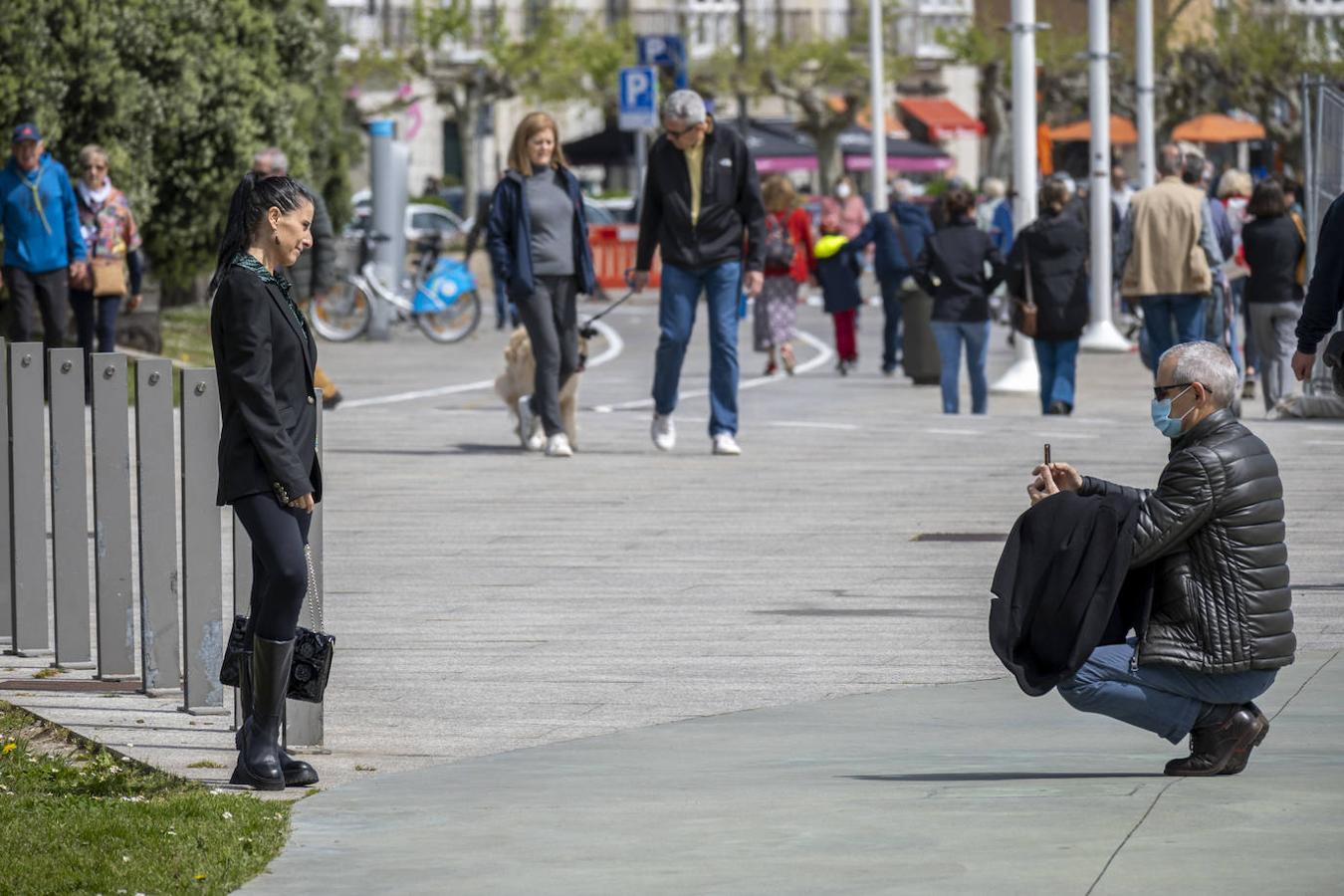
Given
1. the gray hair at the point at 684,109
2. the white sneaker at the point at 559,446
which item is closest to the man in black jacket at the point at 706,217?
the gray hair at the point at 684,109

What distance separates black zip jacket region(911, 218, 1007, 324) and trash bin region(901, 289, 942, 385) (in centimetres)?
234

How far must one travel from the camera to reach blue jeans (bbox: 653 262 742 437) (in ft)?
49.0

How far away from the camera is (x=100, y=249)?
18.3 metres

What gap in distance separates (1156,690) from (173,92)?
18.6 m

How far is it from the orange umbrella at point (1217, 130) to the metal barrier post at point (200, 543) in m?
53.7

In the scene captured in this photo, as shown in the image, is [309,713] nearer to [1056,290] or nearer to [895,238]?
[1056,290]

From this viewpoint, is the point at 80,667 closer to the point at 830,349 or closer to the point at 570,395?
the point at 570,395

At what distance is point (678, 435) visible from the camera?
17.0 metres

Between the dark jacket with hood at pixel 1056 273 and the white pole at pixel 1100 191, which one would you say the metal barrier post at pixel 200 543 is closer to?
the dark jacket with hood at pixel 1056 273

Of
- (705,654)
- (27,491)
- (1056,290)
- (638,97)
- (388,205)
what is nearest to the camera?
(27,491)

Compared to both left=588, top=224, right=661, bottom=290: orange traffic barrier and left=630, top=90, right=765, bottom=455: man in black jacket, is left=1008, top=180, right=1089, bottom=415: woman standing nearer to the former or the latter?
left=630, top=90, right=765, bottom=455: man in black jacket

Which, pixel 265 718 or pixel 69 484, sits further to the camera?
pixel 69 484

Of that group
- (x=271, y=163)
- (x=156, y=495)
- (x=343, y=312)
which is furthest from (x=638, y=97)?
(x=156, y=495)

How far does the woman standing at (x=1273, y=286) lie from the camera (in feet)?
61.9
